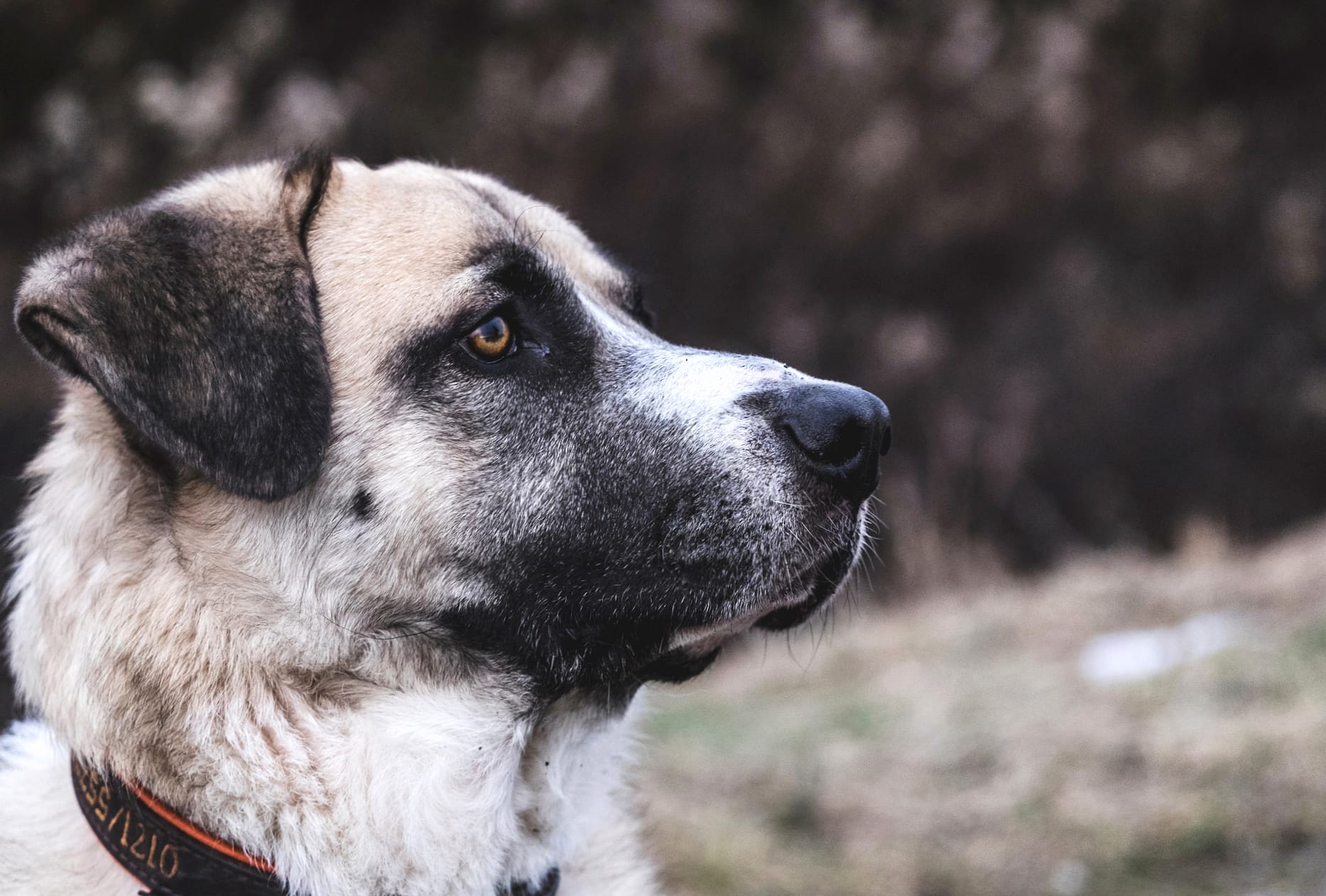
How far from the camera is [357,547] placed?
2365 millimetres

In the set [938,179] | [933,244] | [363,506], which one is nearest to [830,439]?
[363,506]

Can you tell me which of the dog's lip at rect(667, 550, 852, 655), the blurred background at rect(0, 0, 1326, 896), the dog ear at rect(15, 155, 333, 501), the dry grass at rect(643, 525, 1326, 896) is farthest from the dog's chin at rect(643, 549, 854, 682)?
the blurred background at rect(0, 0, 1326, 896)

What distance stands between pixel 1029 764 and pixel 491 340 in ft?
11.7

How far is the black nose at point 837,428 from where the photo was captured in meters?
2.32

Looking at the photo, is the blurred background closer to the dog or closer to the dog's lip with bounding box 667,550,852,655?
the dog's lip with bounding box 667,550,852,655

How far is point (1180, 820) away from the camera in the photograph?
4316 mm

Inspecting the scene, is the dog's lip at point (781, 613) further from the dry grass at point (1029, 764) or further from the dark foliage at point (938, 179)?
the dark foliage at point (938, 179)

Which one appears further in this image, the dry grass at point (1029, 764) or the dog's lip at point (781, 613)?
the dry grass at point (1029, 764)

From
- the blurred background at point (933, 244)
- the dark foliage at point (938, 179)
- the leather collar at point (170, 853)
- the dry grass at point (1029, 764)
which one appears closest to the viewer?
the leather collar at point (170, 853)

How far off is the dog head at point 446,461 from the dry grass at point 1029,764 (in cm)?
89

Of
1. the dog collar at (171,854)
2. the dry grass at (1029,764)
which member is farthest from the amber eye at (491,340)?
the dry grass at (1029,764)

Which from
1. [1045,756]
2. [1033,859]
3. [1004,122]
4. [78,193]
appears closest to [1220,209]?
[1004,122]

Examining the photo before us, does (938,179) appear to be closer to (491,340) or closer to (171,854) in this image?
(491,340)

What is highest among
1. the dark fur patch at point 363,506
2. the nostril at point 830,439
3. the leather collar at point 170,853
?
the nostril at point 830,439
